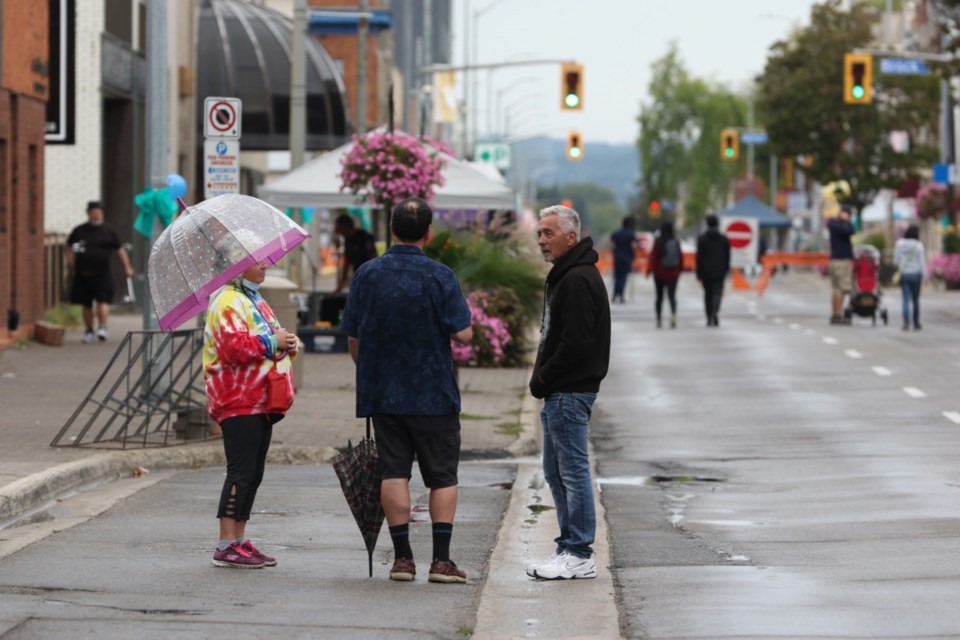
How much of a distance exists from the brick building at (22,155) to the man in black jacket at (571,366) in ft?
52.0

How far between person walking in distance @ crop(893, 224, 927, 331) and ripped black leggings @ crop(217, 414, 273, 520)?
23840 millimetres

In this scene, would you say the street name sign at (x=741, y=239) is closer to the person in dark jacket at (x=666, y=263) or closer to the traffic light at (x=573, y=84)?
the traffic light at (x=573, y=84)

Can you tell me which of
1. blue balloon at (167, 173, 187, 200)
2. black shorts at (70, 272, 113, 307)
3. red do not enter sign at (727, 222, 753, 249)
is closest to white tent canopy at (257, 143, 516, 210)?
black shorts at (70, 272, 113, 307)

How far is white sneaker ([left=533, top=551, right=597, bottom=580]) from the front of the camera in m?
9.17

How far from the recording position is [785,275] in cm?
7675

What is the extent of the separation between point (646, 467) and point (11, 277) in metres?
13.1

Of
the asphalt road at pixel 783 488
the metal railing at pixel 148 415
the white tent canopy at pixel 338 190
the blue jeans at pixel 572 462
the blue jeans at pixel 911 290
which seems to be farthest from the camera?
the blue jeans at pixel 911 290

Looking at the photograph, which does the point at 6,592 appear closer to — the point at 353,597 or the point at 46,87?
the point at 353,597

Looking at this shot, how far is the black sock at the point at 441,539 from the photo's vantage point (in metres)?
8.99

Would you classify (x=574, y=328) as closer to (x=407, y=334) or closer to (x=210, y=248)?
(x=407, y=334)

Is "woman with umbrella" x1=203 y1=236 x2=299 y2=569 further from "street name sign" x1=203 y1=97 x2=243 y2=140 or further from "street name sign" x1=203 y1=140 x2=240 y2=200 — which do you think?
"street name sign" x1=203 y1=97 x2=243 y2=140

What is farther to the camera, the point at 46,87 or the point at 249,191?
the point at 249,191

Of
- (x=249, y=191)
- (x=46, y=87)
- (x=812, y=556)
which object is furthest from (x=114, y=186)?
→ (x=812, y=556)

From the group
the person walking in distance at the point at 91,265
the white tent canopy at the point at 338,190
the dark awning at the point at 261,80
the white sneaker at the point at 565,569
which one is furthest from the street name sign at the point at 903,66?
the white sneaker at the point at 565,569
